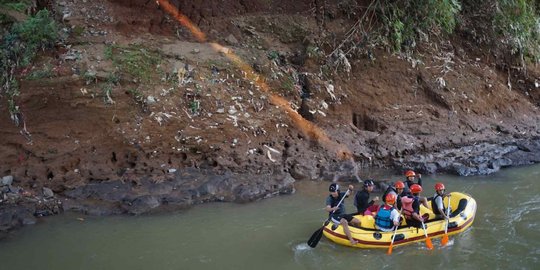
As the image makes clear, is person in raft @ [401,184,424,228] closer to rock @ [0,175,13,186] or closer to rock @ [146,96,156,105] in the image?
rock @ [146,96,156,105]

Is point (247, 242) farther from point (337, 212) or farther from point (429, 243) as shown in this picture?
point (429, 243)

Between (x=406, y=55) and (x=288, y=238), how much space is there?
7.84m

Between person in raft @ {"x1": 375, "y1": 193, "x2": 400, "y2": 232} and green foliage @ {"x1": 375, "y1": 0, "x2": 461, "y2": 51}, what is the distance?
6.27m

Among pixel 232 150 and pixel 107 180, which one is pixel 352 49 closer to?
pixel 232 150

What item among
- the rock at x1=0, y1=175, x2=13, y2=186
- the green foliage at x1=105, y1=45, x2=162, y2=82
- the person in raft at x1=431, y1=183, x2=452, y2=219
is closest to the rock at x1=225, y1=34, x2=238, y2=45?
the green foliage at x1=105, y1=45, x2=162, y2=82

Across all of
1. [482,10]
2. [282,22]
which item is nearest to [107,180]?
[282,22]

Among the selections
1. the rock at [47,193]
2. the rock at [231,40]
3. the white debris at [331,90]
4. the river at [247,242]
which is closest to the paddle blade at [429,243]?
the river at [247,242]

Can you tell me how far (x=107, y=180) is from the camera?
1125cm

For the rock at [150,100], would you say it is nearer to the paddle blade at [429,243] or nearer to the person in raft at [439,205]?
the person in raft at [439,205]

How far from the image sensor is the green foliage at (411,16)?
1392 centimetres

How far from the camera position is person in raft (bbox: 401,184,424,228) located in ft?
30.9

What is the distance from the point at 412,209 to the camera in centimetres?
953

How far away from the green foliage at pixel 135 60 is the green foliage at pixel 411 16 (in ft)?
20.4

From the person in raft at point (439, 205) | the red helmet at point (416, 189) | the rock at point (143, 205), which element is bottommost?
the rock at point (143, 205)
